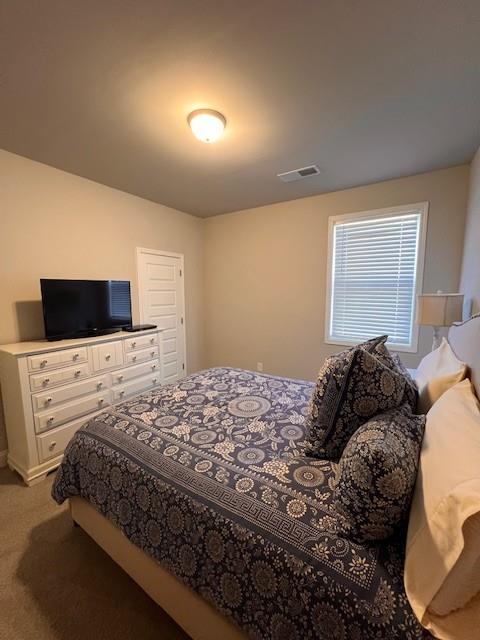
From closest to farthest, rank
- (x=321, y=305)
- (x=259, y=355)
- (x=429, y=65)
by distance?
(x=429, y=65) → (x=321, y=305) → (x=259, y=355)

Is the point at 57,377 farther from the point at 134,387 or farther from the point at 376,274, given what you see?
the point at 376,274

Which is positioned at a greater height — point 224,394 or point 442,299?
point 442,299

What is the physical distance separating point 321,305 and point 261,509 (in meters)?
2.78

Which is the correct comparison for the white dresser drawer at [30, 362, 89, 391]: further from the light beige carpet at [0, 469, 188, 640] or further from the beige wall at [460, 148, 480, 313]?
the beige wall at [460, 148, 480, 313]

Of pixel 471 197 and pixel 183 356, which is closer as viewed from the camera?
pixel 471 197

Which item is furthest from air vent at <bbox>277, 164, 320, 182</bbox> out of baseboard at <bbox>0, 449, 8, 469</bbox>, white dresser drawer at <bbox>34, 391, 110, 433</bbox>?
baseboard at <bbox>0, 449, 8, 469</bbox>

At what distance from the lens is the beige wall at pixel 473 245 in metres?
2.04

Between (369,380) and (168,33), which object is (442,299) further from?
(168,33)

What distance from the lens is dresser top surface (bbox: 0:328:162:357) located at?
2023 mm

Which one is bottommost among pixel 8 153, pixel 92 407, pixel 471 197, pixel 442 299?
pixel 92 407

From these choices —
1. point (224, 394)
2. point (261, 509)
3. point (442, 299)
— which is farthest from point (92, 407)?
point (442, 299)

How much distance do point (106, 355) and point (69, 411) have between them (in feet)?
1.80

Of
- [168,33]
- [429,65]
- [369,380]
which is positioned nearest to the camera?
[369,380]

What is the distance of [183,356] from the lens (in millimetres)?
4188
